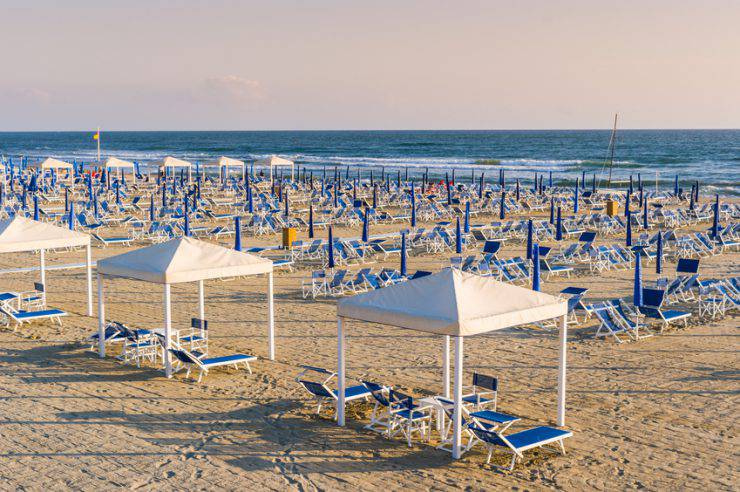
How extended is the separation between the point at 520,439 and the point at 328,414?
205cm

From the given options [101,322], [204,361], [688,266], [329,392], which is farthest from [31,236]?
[688,266]

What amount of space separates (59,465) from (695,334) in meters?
8.45

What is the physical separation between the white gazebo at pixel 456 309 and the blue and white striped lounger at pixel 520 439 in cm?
25

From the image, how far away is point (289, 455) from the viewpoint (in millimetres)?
7219

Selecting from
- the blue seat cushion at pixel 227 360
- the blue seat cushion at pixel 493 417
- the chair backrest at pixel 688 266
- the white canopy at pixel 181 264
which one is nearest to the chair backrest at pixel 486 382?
the blue seat cushion at pixel 493 417

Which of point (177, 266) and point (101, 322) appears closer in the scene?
point (177, 266)

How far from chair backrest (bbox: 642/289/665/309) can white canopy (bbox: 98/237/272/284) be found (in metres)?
5.39

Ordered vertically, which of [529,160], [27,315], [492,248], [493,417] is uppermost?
[529,160]

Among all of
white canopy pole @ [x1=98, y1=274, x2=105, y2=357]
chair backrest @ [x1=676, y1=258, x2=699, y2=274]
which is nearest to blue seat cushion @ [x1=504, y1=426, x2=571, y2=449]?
white canopy pole @ [x1=98, y1=274, x2=105, y2=357]

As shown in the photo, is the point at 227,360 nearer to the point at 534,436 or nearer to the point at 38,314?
the point at 534,436

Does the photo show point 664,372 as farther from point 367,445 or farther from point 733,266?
point 733,266

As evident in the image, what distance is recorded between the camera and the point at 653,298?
478 inches

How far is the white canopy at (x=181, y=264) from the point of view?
31.7 ft

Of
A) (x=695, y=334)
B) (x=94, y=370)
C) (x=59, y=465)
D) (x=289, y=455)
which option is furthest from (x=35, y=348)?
(x=695, y=334)
